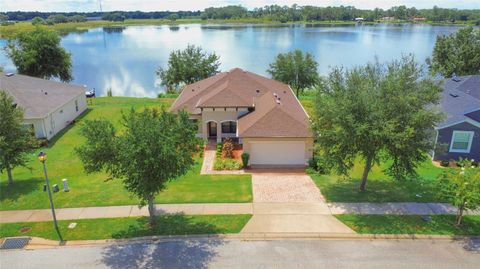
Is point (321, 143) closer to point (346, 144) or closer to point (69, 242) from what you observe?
point (346, 144)

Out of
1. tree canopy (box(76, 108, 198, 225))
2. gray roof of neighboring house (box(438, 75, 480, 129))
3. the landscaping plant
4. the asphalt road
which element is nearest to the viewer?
the asphalt road

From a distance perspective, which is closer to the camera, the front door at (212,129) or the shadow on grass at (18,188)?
the shadow on grass at (18,188)

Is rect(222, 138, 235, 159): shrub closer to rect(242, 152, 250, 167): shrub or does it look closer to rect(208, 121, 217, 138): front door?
rect(242, 152, 250, 167): shrub

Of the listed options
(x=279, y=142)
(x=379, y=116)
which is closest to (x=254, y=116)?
(x=279, y=142)

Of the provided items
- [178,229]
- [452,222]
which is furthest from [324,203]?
[178,229]

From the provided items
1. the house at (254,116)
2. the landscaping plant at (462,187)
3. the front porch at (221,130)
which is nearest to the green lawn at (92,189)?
the house at (254,116)

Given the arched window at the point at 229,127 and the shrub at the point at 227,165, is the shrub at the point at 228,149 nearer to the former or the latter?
the shrub at the point at 227,165

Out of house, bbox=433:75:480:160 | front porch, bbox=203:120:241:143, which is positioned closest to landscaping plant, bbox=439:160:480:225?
house, bbox=433:75:480:160
